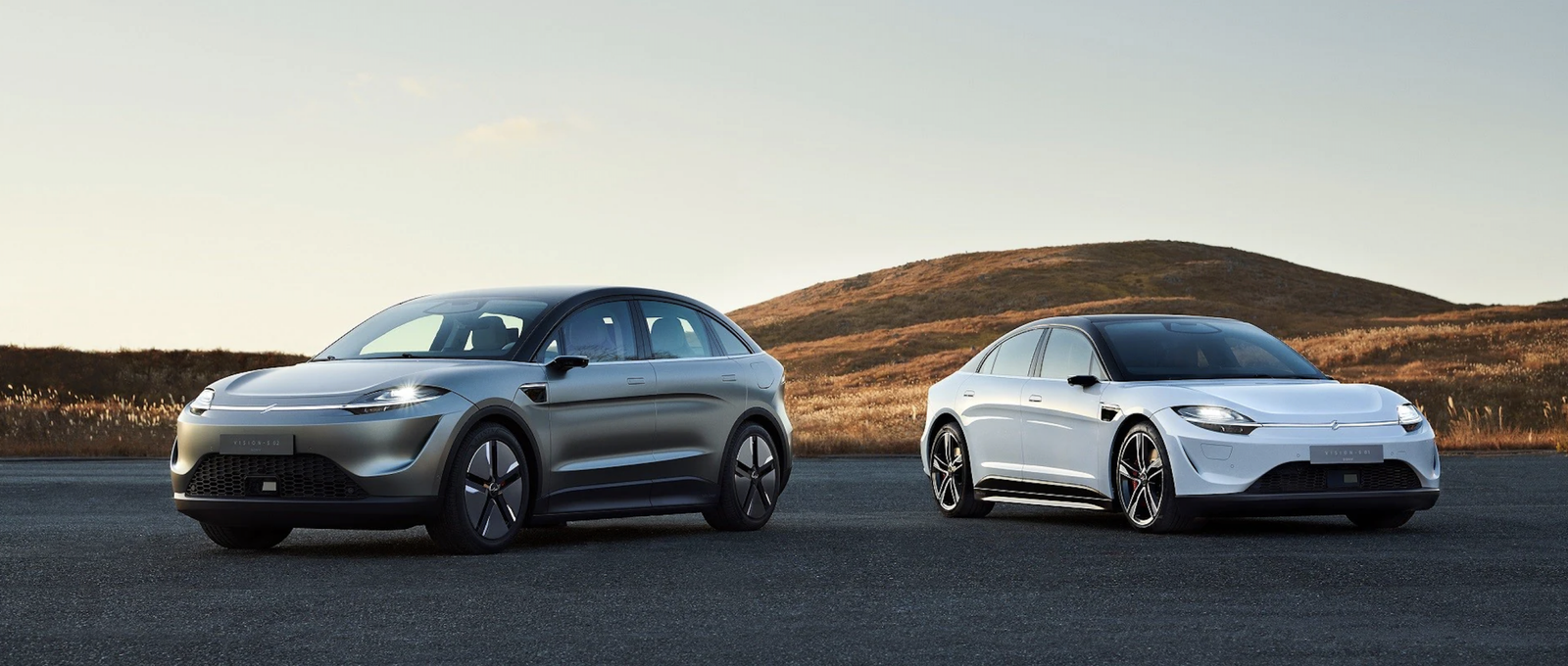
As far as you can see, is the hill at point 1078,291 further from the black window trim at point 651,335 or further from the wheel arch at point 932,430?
the black window trim at point 651,335

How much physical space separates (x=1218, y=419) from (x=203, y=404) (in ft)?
20.9

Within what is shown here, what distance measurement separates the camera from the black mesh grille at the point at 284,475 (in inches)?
389

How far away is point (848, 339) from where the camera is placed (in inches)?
3720

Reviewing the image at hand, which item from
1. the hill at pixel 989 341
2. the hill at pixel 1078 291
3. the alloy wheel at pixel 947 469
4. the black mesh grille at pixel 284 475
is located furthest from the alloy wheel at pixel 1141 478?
the hill at pixel 1078 291

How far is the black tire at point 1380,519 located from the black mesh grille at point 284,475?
6837mm

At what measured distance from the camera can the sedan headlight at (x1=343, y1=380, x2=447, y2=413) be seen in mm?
9938

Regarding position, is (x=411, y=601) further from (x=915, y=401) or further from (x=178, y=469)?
(x=915, y=401)

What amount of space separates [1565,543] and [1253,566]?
2702 millimetres

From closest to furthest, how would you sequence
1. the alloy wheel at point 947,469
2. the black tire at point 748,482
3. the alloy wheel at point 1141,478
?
the alloy wheel at point 1141,478, the black tire at point 748,482, the alloy wheel at point 947,469

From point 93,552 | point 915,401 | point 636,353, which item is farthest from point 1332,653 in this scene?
point 915,401

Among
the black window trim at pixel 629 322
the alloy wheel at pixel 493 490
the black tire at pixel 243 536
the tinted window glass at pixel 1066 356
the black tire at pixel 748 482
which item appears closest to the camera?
the alloy wheel at pixel 493 490

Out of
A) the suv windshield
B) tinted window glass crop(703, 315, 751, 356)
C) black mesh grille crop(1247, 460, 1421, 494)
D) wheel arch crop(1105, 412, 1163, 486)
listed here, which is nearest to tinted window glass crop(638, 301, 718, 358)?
tinted window glass crop(703, 315, 751, 356)

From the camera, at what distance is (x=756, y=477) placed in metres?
12.6

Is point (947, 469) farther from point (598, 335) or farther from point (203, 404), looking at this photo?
point (203, 404)
